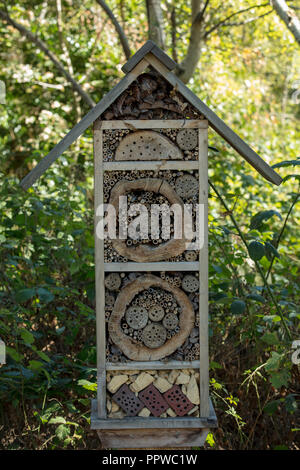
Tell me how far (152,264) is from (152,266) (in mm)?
10

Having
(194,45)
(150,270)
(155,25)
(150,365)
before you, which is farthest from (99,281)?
(194,45)

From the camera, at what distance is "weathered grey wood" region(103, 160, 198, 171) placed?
2.57 m

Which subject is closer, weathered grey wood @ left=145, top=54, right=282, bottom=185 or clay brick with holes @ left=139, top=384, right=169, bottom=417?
weathered grey wood @ left=145, top=54, right=282, bottom=185

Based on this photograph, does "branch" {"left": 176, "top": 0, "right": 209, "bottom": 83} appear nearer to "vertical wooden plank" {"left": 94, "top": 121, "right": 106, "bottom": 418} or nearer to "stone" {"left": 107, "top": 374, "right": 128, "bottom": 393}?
"vertical wooden plank" {"left": 94, "top": 121, "right": 106, "bottom": 418}

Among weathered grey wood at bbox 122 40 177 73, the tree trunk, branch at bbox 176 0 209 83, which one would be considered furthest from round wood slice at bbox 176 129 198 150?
branch at bbox 176 0 209 83

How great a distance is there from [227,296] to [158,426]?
3.95 feet

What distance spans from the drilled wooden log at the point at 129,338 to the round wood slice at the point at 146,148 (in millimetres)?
542

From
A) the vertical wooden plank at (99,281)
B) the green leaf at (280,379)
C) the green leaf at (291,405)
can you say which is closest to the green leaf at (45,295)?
the vertical wooden plank at (99,281)

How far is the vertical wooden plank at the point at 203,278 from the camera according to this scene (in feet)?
8.45

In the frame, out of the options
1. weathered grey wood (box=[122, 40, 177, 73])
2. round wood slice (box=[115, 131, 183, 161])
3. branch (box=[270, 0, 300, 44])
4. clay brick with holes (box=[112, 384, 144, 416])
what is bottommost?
clay brick with holes (box=[112, 384, 144, 416])

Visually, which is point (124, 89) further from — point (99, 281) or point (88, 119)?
point (99, 281)

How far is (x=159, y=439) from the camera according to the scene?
8.84 feet

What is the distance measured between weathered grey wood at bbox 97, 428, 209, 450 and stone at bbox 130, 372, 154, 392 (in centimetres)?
22

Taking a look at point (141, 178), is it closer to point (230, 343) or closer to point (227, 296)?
point (227, 296)
